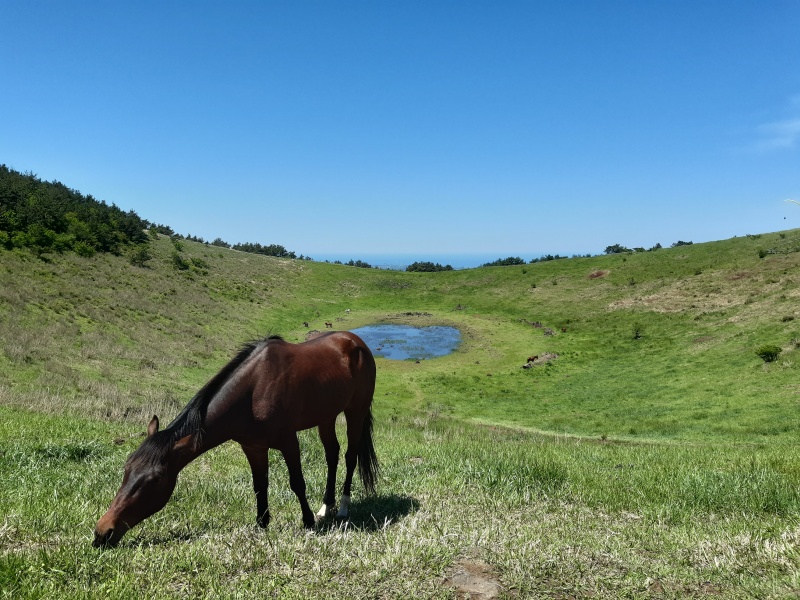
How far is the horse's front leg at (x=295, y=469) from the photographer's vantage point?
612 centimetres

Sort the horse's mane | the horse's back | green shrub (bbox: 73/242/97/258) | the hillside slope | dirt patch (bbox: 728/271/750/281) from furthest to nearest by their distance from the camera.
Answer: dirt patch (bbox: 728/271/750/281) → green shrub (bbox: 73/242/97/258) → the hillside slope → the horse's back → the horse's mane

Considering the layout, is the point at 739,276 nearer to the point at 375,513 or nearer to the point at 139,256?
the point at 375,513

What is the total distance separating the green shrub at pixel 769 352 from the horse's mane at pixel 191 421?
28331 mm

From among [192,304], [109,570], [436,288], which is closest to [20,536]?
[109,570]

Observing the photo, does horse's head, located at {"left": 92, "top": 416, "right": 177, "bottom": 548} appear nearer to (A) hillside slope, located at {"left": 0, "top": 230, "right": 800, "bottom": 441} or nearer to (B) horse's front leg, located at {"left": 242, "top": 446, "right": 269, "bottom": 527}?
(B) horse's front leg, located at {"left": 242, "top": 446, "right": 269, "bottom": 527}

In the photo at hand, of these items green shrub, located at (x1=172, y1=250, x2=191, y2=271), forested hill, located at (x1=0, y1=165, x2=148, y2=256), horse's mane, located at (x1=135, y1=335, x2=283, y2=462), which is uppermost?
forested hill, located at (x1=0, y1=165, x2=148, y2=256)

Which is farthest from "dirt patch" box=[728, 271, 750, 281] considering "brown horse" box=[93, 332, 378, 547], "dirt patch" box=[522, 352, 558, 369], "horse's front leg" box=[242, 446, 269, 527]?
"horse's front leg" box=[242, 446, 269, 527]

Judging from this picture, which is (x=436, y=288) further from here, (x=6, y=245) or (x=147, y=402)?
(x=147, y=402)

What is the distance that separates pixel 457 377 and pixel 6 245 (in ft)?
109

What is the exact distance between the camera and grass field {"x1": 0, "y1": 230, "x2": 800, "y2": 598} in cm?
456

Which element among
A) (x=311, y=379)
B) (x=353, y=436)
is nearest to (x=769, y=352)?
(x=353, y=436)

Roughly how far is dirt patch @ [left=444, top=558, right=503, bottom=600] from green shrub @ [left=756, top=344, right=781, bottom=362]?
27.6 metres

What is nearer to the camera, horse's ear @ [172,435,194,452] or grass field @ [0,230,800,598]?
grass field @ [0,230,800,598]

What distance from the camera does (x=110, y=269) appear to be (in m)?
44.2
